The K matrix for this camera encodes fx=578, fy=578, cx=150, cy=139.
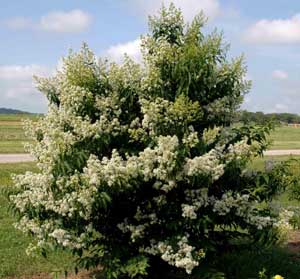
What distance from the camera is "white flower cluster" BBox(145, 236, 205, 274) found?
532 cm

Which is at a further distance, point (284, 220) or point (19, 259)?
point (19, 259)

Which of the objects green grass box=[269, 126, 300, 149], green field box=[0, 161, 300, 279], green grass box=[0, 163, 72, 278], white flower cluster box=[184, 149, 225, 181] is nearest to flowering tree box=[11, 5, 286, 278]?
white flower cluster box=[184, 149, 225, 181]

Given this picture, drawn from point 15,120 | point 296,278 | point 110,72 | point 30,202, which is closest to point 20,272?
point 30,202

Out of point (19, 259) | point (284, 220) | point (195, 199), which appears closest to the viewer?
point (195, 199)

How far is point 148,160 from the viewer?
5262 millimetres

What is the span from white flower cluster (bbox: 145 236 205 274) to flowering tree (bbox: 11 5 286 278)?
10 mm

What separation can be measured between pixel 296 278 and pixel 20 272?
3.42 meters

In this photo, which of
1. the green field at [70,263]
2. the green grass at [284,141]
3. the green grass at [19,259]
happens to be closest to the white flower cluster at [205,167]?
the green grass at [19,259]

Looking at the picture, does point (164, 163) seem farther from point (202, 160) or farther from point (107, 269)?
point (107, 269)

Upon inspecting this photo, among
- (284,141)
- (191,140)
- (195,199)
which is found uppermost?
(191,140)

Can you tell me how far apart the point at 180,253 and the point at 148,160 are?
37.1 inches

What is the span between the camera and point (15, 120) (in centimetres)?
6156

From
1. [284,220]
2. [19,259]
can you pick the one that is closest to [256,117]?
[284,220]

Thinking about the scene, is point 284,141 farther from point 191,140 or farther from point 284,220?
point 191,140
